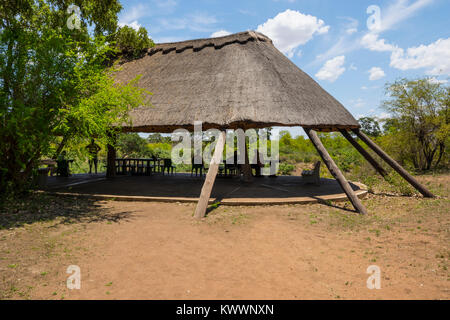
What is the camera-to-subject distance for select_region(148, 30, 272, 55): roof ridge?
10.9 metres

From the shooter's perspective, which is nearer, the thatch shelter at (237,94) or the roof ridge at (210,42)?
the thatch shelter at (237,94)

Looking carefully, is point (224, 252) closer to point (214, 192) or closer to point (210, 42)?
point (214, 192)

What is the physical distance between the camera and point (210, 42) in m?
11.7

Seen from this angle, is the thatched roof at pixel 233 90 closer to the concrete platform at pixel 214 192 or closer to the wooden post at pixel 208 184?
the wooden post at pixel 208 184

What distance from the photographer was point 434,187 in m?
11.0

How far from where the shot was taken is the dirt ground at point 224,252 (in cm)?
339

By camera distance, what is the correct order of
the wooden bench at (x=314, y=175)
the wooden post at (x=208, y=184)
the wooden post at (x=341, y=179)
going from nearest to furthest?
the wooden post at (x=208, y=184) < the wooden post at (x=341, y=179) < the wooden bench at (x=314, y=175)

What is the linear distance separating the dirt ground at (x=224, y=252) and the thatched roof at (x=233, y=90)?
2534 mm

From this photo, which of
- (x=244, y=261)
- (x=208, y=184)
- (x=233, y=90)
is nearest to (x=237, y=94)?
(x=233, y=90)

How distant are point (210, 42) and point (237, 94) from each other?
14.8 feet

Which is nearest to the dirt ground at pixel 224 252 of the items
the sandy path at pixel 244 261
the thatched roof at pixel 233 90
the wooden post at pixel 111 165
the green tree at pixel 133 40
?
the sandy path at pixel 244 261

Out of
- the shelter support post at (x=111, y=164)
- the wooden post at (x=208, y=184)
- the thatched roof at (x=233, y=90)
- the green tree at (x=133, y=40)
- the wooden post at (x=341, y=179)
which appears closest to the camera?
the wooden post at (x=208, y=184)

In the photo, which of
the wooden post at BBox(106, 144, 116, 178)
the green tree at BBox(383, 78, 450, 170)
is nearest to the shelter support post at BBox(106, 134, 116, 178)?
the wooden post at BBox(106, 144, 116, 178)
